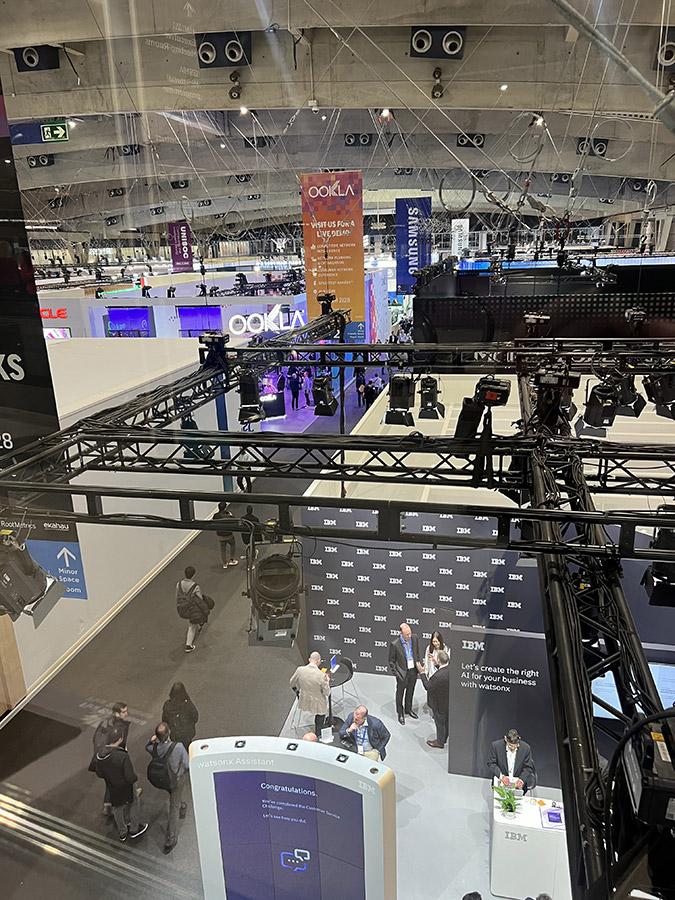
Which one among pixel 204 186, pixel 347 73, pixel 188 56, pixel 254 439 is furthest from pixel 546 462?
pixel 204 186

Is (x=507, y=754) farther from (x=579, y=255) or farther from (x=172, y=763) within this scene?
(x=579, y=255)

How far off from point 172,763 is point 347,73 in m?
6.90

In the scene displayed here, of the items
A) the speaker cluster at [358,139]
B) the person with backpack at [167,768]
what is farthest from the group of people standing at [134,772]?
the speaker cluster at [358,139]

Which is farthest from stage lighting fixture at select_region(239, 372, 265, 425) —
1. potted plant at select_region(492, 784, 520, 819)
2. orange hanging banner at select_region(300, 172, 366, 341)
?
potted plant at select_region(492, 784, 520, 819)

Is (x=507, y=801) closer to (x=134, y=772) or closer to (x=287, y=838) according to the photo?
(x=287, y=838)

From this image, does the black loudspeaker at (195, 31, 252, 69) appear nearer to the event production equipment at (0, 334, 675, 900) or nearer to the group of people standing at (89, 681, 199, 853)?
the event production equipment at (0, 334, 675, 900)

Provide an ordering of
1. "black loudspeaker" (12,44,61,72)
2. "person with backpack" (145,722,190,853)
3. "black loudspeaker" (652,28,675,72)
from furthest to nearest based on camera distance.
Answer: "person with backpack" (145,722,190,853) → "black loudspeaker" (12,44,61,72) → "black loudspeaker" (652,28,675,72)

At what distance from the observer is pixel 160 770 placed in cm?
515

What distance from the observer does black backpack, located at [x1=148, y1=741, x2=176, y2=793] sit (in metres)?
5.13

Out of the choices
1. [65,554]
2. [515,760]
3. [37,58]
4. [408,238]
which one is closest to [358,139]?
[408,238]

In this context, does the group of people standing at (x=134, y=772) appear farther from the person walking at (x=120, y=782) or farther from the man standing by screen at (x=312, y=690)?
the man standing by screen at (x=312, y=690)

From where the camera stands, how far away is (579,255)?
1271cm

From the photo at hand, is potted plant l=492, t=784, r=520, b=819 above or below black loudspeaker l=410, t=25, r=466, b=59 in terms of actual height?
below

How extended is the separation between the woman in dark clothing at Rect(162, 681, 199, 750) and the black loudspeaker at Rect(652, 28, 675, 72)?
6.22m
